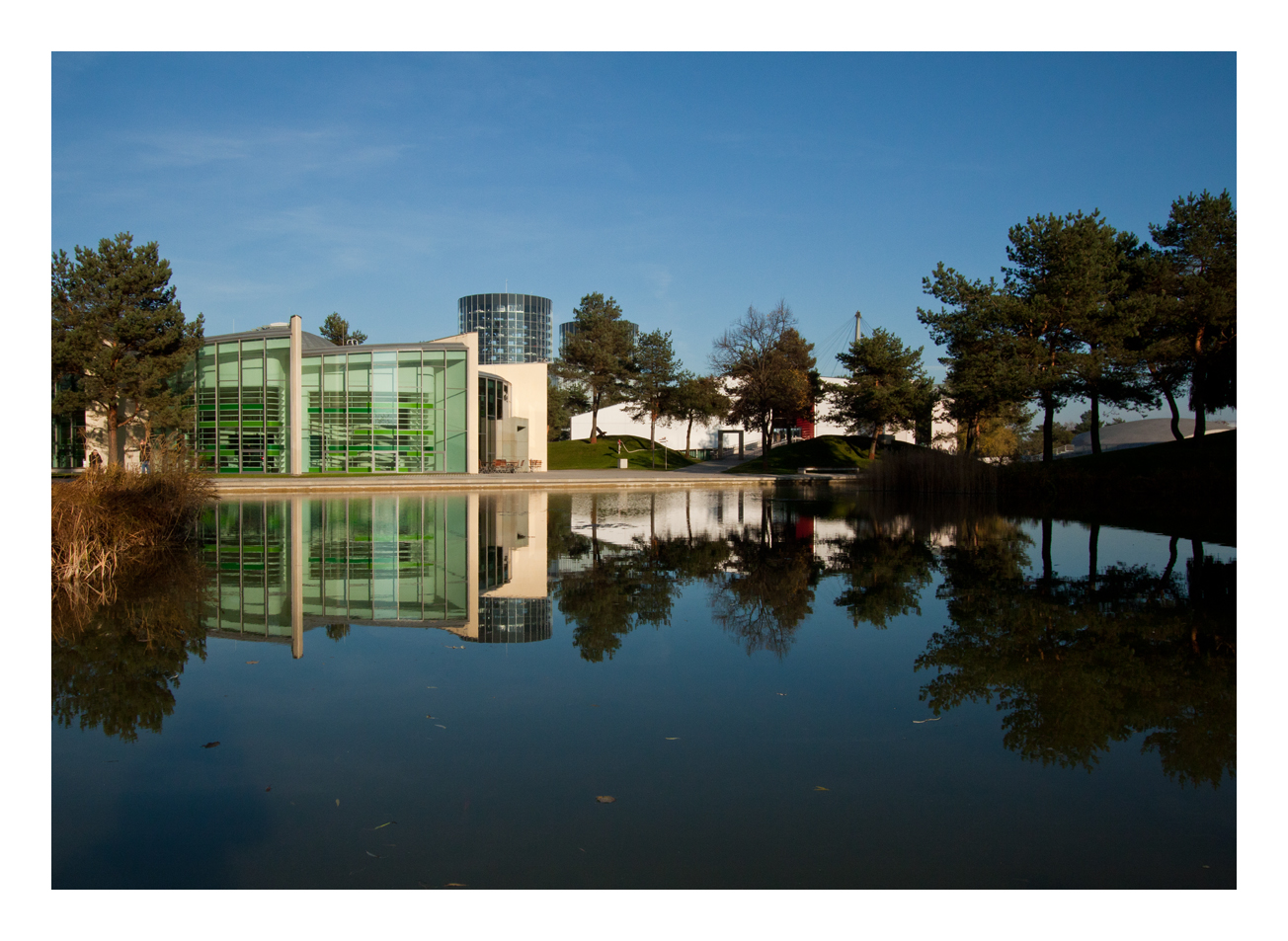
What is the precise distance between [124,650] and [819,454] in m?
49.1

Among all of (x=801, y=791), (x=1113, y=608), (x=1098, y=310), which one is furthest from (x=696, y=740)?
(x=1098, y=310)

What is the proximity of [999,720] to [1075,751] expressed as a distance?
0.47 metres

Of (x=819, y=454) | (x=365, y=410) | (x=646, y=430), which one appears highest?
(x=646, y=430)

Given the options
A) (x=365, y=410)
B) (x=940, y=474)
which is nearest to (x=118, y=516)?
(x=940, y=474)

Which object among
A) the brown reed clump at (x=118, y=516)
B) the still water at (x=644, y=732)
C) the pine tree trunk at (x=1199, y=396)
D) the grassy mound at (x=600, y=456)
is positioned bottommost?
the still water at (x=644, y=732)

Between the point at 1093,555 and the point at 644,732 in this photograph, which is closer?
the point at 644,732

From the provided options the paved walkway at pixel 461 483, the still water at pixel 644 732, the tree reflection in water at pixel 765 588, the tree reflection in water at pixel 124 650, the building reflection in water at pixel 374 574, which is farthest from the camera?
the paved walkway at pixel 461 483

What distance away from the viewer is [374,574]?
10.0m

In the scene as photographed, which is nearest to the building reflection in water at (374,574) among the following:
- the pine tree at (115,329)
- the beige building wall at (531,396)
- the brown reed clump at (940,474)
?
the brown reed clump at (940,474)

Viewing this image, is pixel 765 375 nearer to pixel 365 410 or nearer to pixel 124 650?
pixel 365 410

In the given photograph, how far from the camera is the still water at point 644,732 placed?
304cm

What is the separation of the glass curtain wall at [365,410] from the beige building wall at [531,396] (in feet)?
28.1

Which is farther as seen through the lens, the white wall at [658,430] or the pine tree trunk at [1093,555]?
the white wall at [658,430]

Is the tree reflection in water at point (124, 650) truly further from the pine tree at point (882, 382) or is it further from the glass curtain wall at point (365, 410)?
the pine tree at point (882, 382)
